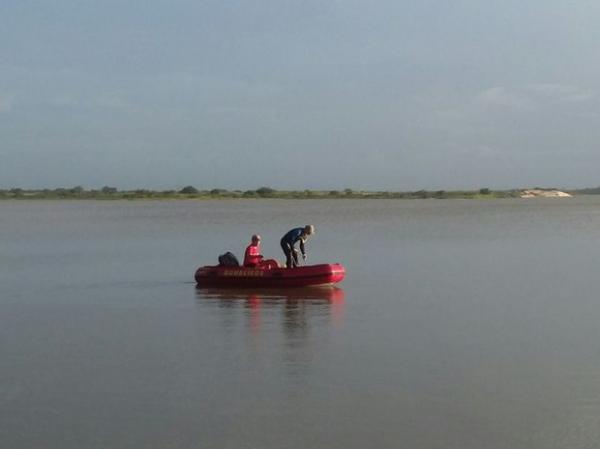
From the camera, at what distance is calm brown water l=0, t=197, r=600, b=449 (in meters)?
8.17

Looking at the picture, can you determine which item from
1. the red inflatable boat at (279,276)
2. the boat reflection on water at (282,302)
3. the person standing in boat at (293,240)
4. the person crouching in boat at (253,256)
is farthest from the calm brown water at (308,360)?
the person standing in boat at (293,240)

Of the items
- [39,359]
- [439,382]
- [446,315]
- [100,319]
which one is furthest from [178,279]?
[439,382]

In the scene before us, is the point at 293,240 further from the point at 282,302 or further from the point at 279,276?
the point at 282,302

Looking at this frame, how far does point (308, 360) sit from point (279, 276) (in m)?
7.23

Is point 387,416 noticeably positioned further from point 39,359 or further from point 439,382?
point 39,359

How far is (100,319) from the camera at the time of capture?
1498 centimetres

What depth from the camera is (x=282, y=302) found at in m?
16.7

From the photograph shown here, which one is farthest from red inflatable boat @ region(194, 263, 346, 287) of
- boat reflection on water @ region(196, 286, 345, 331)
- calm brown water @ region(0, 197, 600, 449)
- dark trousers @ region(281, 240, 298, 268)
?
dark trousers @ region(281, 240, 298, 268)

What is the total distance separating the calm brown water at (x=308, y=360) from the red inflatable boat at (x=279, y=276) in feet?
0.86

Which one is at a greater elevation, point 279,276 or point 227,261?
point 227,261

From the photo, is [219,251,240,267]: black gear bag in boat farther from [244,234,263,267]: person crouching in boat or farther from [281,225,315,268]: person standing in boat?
[281,225,315,268]: person standing in boat

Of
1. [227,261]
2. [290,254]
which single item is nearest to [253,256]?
[227,261]

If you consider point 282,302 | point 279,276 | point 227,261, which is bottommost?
point 282,302

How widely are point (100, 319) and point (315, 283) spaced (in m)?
4.94
